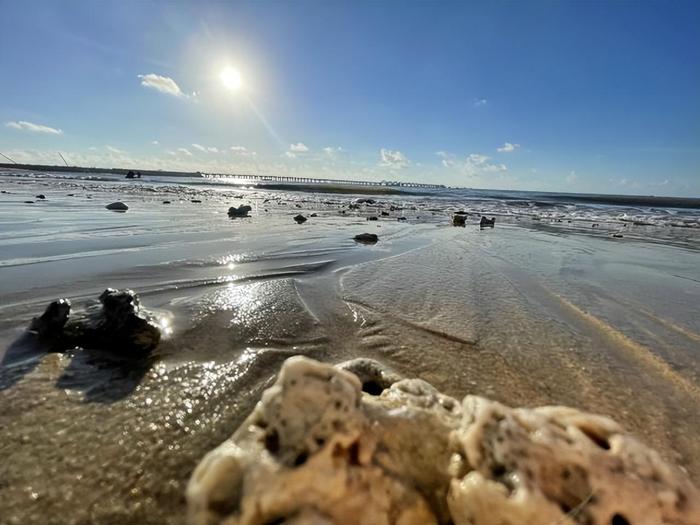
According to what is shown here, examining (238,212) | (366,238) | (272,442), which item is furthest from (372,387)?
(238,212)

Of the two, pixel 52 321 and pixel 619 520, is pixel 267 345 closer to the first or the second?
pixel 52 321

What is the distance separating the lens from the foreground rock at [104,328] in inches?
127

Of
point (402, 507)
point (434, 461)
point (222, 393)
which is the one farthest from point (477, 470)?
point (222, 393)

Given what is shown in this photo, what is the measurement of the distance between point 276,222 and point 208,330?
9979 millimetres

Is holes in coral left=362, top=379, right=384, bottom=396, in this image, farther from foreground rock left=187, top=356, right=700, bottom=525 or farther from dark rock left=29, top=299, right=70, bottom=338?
dark rock left=29, top=299, right=70, bottom=338

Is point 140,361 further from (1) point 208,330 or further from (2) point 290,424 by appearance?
(2) point 290,424

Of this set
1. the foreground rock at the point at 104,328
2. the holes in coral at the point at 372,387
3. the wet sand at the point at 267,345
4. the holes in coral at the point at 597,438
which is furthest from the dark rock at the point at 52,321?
the holes in coral at the point at 597,438

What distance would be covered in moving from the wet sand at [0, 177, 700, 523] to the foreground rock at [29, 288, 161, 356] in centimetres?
17

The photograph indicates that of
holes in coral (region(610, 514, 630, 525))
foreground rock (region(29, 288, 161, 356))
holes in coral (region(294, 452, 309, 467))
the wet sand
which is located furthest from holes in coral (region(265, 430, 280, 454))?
foreground rock (region(29, 288, 161, 356))

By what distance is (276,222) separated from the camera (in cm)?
1338

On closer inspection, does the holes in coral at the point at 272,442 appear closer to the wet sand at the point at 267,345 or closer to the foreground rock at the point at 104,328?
the wet sand at the point at 267,345

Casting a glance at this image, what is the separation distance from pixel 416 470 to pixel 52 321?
352 cm

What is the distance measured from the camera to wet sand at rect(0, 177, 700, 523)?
2.02 meters

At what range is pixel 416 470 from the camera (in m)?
1.60
